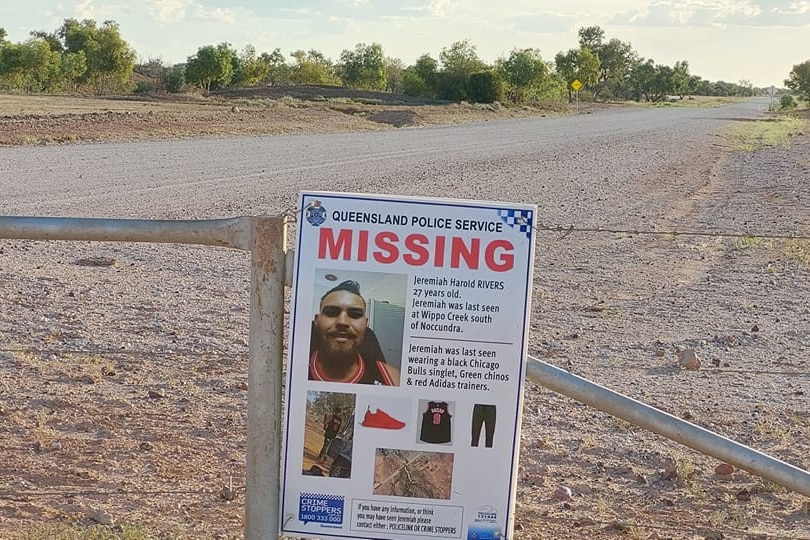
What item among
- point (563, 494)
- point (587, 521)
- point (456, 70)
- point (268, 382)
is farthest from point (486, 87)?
point (268, 382)

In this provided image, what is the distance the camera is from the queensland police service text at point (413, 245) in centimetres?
294

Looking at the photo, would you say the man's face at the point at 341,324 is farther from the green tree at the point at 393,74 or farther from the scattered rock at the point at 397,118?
the green tree at the point at 393,74

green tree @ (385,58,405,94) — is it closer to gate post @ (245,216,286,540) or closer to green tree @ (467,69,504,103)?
green tree @ (467,69,504,103)

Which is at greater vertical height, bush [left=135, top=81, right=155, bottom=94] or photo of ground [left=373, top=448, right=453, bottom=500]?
bush [left=135, top=81, right=155, bottom=94]

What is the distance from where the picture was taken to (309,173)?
20078 millimetres

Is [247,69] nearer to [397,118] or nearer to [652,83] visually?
[397,118]

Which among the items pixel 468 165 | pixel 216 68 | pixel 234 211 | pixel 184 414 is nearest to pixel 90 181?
pixel 234 211

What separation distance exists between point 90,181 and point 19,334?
10.7 meters

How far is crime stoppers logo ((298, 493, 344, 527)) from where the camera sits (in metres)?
3.07

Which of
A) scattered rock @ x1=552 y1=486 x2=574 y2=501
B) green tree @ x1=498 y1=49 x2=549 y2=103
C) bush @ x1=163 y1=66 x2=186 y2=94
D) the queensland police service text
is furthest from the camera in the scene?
green tree @ x1=498 y1=49 x2=549 y2=103

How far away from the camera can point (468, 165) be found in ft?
77.2

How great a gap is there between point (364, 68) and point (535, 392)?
95.7 metres

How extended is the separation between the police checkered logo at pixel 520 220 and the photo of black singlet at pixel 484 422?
493 mm

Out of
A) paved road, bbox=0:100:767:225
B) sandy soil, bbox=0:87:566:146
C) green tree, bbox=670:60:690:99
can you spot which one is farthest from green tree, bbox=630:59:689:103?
paved road, bbox=0:100:767:225
